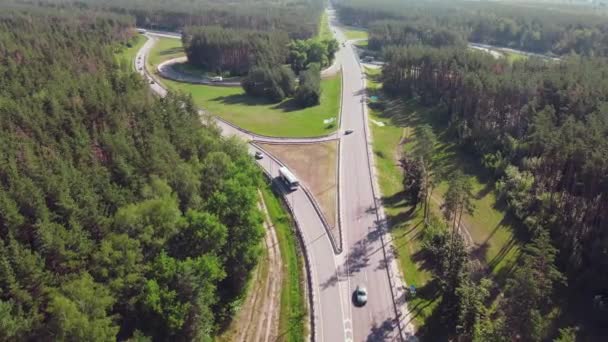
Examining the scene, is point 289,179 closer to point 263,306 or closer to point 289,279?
point 289,279

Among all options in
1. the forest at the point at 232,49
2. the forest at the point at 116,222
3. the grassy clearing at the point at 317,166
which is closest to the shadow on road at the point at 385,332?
the forest at the point at 116,222

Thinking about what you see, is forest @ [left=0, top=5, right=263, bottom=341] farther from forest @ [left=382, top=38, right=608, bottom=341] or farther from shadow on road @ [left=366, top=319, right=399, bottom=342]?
forest @ [left=382, top=38, right=608, bottom=341]

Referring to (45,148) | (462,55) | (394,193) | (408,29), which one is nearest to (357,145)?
(394,193)

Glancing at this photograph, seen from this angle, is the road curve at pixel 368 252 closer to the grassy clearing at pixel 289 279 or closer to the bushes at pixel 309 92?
the grassy clearing at pixel 289 279

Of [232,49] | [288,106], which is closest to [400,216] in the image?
[288,106]

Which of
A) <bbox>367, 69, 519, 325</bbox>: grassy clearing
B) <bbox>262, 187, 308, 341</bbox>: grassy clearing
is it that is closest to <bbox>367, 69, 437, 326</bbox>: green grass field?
<bbox>367, 69, 519, 325</bbox>: grassy clearing
